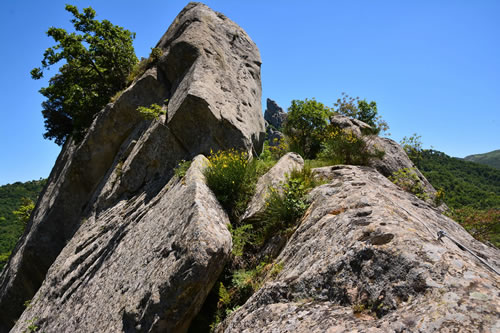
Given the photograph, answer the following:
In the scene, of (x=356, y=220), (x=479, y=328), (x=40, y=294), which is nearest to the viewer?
(x=479, y=328)

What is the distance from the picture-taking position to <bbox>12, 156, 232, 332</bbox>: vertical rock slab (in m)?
4.71

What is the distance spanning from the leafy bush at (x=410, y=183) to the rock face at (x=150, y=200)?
457 cm

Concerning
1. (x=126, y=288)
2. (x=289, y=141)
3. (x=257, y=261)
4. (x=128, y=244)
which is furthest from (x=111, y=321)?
(x=289, y=141)

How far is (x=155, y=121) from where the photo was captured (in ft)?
33.3

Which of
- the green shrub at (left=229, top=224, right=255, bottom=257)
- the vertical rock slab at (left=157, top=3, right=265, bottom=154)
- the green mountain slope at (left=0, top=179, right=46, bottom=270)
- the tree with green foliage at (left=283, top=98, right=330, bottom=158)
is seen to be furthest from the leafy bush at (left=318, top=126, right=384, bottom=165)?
the green mountain slope at (left=0, top=179, right=46, bottom=270)

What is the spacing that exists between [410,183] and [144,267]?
7.74 meters

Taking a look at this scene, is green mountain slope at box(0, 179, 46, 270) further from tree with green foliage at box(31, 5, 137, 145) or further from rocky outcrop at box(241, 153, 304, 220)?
rocky outcrop at box(241, 153, 304, 220)

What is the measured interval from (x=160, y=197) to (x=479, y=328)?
23.6 ft

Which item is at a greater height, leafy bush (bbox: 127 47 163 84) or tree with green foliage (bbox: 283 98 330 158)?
leafy bush (bbox: 127 47 163 84)

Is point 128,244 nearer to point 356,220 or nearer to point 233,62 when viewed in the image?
point 356,220

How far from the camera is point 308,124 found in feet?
34.6

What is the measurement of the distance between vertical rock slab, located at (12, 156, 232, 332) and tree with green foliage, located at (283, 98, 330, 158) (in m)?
4.02

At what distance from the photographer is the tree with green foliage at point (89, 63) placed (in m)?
14.2

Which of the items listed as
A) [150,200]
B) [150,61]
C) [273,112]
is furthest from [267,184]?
[273,112]
